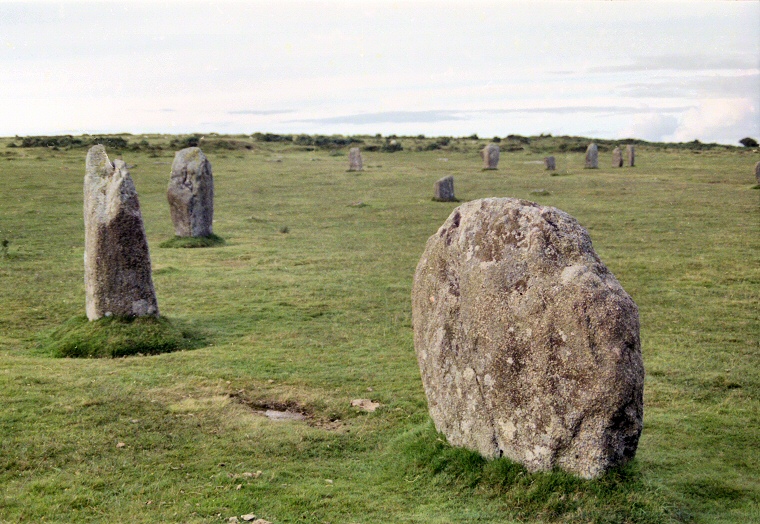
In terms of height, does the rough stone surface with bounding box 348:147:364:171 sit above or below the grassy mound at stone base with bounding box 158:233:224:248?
above

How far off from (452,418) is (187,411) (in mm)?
4527

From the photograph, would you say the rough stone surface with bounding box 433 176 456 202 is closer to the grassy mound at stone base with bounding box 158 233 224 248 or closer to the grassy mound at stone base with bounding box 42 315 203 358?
the grassy mound at stone base with bounding box 158 233 224 248

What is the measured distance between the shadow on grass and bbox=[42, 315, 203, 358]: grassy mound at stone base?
7825 millimetres

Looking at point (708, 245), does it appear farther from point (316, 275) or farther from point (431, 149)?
point (431, 149)

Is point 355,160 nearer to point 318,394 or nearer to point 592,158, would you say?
point 592,158

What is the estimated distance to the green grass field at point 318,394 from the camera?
30.1 feet

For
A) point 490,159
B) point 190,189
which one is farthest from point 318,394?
point 490,159

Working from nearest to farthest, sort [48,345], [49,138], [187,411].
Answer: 1. [187,411]
2. [48,345]
3. [49,138]

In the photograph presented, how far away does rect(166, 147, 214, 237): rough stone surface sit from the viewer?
87.7 ft

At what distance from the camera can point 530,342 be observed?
29.2 feet

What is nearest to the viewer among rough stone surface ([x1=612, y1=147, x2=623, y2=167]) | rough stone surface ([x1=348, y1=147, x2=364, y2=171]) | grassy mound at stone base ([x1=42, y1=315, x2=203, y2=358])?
grassy mound at stone base ([x1=42, y1=315, x2=203, y2=358])

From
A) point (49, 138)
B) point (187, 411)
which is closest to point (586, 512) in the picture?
point (187, 411)

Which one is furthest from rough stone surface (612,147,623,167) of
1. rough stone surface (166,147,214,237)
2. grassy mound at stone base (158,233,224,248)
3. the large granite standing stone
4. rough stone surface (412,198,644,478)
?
rough stone surface (412,198,644,478)

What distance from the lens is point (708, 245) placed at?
87.5ft
